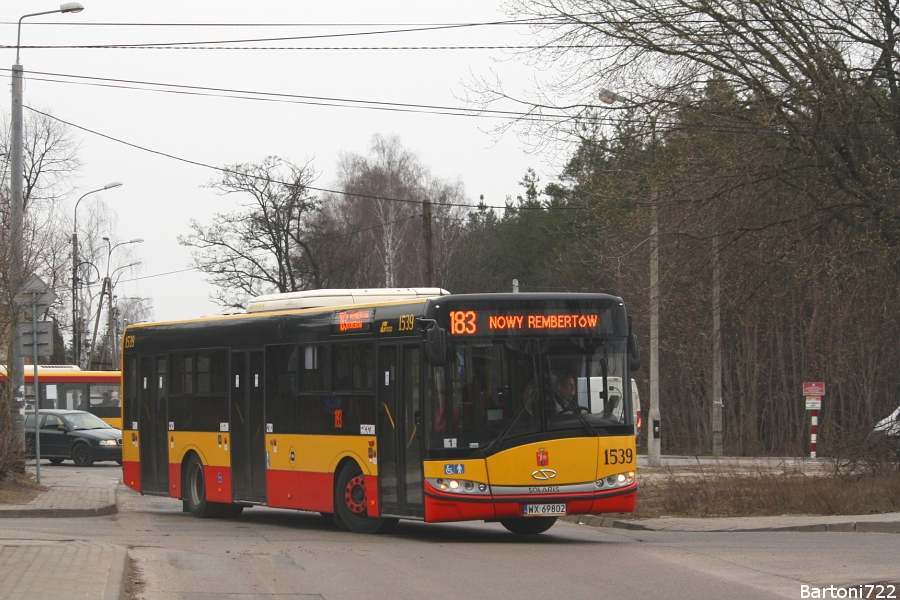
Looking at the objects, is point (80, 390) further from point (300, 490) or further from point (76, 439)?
point (300, 490)

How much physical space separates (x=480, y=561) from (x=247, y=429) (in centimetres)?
632

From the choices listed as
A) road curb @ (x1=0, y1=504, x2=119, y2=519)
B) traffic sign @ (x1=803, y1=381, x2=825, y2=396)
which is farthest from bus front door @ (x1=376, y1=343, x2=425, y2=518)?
traffic sign @ (x1=803, y1=381, x2=825, y2=396)

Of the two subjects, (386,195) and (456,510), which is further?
(386,195)

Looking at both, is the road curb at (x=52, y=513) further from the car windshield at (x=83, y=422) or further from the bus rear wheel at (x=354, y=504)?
the car windshield at (x=83, y=422)

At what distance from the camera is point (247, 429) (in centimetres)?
1728

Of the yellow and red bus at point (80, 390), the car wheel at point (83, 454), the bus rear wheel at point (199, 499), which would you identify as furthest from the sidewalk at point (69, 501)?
the yellow and red bus at point (80, 390)

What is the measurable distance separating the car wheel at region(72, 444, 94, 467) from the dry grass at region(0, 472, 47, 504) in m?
11.6

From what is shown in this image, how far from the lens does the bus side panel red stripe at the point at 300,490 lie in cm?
1538

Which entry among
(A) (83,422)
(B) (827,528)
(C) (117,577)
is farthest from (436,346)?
(A) (83,422)

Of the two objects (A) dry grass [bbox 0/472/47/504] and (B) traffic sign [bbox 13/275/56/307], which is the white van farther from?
(B) traffic sign [bbox 13/275/56/307]

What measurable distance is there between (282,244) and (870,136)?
37.9 meters

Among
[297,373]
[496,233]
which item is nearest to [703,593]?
[297,373]

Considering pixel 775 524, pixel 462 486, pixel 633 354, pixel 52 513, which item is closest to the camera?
pixel 462 486

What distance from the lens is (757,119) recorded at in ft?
61.4
